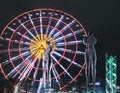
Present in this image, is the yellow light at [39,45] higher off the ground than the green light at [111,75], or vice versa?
the yellow light at [39,45]

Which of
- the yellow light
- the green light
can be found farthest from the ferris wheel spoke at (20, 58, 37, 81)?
the green light

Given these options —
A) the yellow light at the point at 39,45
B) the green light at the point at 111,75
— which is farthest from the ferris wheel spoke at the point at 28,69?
the green light at the point at 111,75

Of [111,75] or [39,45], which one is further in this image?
[39,45]

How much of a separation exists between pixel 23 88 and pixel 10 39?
5.23 metres

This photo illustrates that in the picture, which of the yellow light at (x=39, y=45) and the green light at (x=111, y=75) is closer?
the green light at (x=111, y=75)

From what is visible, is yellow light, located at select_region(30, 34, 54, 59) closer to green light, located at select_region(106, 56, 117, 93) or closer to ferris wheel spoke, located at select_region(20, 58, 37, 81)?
ferris wheel spoke, located at select_region(20, 58, 37, 81)

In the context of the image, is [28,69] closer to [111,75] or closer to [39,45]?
[39,45]

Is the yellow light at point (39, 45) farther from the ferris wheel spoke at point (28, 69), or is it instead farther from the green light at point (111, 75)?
the green light at point (111, 75)

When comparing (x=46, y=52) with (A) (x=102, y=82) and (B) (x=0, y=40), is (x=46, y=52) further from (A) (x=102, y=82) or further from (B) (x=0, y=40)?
(A) (x=102, y=82)

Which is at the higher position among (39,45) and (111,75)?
(39,45)

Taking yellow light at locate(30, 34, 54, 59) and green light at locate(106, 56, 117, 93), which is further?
yellow light at locate(30, 34, 54, 59)

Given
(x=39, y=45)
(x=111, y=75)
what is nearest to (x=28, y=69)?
(x=39, y=45)

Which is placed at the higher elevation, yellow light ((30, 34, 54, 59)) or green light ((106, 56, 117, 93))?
yellow light ((30, 34, 54, 59))

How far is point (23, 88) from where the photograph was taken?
44.2 meters
